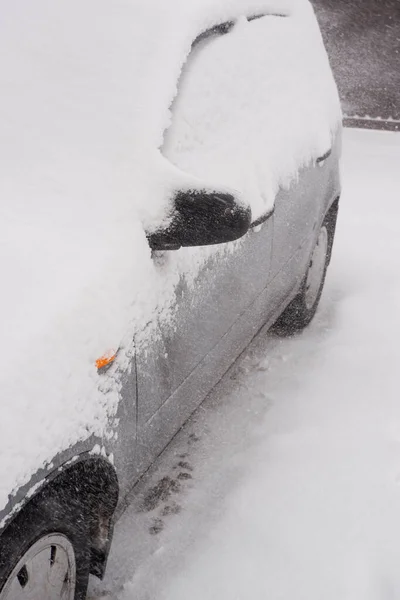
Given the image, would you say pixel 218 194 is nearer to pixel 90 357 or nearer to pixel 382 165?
pixel 90 357

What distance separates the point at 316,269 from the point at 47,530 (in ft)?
9.13

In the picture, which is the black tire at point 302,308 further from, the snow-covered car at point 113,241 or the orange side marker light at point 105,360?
the orange side marker light at point 105,360

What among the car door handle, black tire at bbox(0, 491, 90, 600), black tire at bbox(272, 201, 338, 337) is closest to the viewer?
black tire at bbox(0, 491, 90, 600)

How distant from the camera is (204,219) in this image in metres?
2.08

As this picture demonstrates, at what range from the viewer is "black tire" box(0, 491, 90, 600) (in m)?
1.63

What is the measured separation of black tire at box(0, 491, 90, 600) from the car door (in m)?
0.35

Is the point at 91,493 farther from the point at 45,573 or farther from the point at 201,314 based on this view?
the point at 201,314

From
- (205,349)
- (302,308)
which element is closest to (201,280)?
(205,349)

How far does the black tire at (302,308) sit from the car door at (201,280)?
1.09 m

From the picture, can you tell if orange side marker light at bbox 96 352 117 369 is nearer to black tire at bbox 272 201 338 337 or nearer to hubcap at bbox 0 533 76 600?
hubcap at bbox 0 533 76 600

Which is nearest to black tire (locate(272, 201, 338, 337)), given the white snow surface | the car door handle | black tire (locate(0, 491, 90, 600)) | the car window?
the car door handle

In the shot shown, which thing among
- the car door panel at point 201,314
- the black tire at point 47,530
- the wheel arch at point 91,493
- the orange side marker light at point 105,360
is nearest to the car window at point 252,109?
the car door panel at point 201,314

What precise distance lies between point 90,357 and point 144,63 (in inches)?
42.9

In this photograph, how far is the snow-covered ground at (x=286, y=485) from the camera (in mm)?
2439
